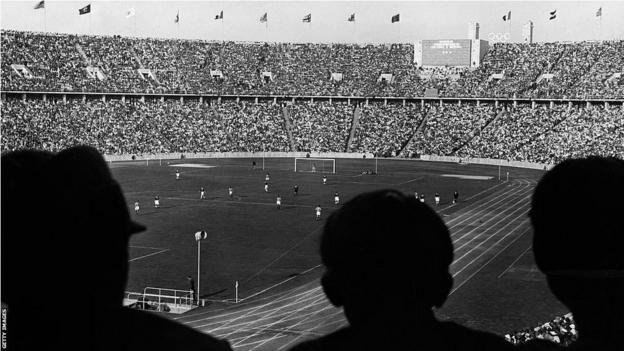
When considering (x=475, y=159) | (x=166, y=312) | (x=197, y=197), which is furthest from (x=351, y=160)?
(x=166, y=312)

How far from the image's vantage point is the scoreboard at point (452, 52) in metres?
94.1

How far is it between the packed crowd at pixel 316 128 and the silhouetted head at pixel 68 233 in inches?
2813

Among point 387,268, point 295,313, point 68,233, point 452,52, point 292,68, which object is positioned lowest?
point 295,313

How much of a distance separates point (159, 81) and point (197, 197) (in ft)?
157

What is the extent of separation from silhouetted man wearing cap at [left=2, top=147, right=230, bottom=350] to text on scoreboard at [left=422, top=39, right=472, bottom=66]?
311 ft

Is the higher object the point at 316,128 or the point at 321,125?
the point at 321,125

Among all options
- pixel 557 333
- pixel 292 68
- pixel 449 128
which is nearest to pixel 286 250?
pixel 557 333

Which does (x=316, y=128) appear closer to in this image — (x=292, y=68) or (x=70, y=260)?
(x=292, y=68)

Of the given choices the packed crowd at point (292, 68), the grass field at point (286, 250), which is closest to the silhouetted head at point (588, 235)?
the grass field at point (286, 250)

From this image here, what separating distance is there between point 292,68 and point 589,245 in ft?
316

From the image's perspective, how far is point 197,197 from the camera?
45250 millimetres

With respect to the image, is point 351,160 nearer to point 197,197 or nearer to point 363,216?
point 197,197

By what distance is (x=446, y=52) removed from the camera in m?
95.1

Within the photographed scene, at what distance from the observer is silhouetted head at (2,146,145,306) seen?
2.37 m
